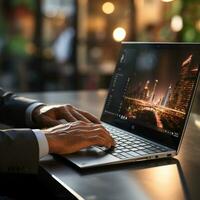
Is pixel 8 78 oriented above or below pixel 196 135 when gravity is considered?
below

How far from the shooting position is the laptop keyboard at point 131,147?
0.97 metres

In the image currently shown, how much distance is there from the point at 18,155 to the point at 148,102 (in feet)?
1.30

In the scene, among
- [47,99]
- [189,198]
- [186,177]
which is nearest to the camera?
[189,198]

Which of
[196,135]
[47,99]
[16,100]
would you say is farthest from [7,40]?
[196,135]

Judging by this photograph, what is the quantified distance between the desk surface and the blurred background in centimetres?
392

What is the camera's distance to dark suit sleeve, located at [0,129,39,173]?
3.04ft

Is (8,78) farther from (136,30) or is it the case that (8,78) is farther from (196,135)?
(196,135)

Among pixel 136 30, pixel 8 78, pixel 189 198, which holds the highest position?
pixel 136 30

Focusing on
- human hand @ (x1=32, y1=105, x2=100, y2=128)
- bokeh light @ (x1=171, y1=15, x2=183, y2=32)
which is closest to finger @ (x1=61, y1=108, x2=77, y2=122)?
human hand @ (x1=32, y1=105, x2=100, y2=128)

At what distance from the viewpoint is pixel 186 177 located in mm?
877

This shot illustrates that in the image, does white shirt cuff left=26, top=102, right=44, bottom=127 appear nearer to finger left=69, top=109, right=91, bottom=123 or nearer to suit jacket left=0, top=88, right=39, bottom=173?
finger left=69, top=109, right=91, bottom=123

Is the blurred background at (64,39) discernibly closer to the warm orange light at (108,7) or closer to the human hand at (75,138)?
the warm orange light at (108,7)

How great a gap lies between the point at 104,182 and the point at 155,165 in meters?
0.17

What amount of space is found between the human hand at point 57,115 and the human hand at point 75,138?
18 cm
